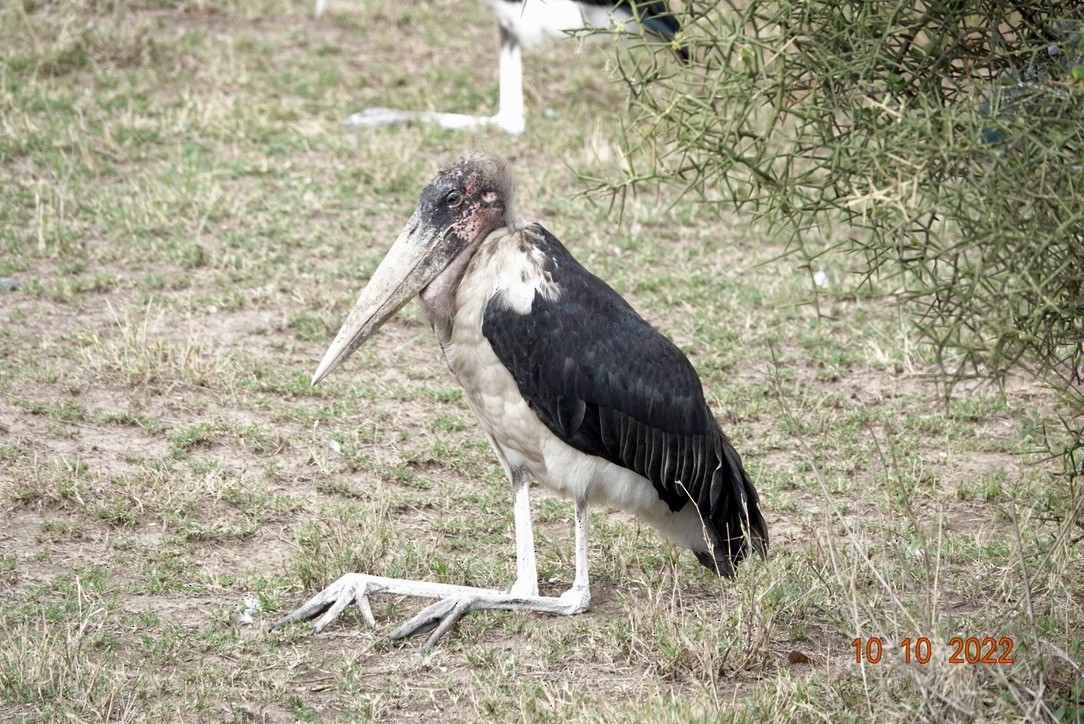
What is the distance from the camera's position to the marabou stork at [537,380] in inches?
156

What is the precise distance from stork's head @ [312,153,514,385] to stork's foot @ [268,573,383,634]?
641 mm

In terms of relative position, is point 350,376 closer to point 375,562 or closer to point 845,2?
point 375,562

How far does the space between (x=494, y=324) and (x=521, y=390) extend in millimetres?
213

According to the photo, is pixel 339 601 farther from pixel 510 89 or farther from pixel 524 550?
pixel 510 89

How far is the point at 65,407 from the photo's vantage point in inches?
209

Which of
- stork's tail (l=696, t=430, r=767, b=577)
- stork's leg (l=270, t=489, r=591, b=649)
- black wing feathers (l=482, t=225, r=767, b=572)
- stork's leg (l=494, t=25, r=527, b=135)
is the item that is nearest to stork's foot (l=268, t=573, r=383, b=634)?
stork's leg (l=270, t=489, r=591, b=649)

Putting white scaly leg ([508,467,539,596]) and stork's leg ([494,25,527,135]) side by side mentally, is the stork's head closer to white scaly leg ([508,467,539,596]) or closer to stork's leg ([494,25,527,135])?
white scaly leg ([508,467,539,596])

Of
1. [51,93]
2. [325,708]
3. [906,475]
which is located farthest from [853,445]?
[51,93]

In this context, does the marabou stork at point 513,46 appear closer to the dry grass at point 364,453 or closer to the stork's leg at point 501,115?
the stork's leg at point 501,115

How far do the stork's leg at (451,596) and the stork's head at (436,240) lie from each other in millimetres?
670
